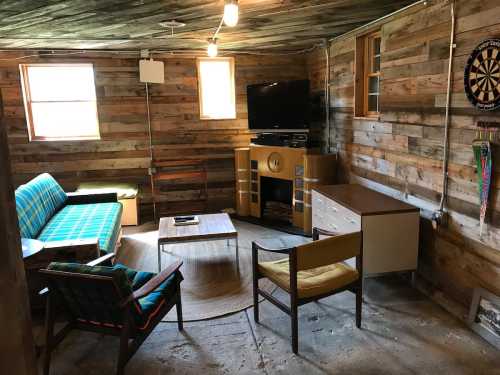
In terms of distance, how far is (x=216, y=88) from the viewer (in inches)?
235

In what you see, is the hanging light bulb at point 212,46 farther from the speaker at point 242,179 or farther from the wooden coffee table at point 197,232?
the wooden coffee table at point 197,232

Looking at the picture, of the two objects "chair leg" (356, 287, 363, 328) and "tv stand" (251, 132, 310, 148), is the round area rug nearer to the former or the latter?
"chair leg" (356, 287, 363, 328)

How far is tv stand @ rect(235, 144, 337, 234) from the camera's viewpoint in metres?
4.92

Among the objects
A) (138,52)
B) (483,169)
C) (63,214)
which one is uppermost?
(138,52)

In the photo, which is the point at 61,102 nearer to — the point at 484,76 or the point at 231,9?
the point at 231,9

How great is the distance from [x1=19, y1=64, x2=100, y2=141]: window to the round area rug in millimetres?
1638

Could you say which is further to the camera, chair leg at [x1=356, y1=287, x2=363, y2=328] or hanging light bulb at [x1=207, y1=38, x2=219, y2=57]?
hanging light bulb at [x1=207, y1=38, x2=219, y2=57]

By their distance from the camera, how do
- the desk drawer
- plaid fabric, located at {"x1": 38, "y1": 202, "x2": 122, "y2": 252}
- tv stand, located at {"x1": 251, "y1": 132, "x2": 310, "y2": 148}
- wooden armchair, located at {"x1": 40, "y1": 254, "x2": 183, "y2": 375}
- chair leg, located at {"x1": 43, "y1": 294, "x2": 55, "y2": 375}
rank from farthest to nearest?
1. tv stand, located at {"x1": 251, "y1": 132, "x2": 310, "y2": 148}
2. plaid fabric, located at {"x1": 38, "y1": 202, "x2": 122, "y2": 252}
3. the desk drawer
4. chair leg, located at {"x1": 43, "y1": 294, "x2": 55, "y2": 375}
5. wooden armchair, located at {"x1": 40, "y1": 254, "x2": 183, "y2": 375}

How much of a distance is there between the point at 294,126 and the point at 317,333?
2.97 metres

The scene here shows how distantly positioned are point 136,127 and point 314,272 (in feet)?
12.4

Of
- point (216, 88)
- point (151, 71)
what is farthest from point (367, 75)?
point (151, 71)

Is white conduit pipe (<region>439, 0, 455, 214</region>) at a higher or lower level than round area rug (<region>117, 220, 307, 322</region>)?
higher

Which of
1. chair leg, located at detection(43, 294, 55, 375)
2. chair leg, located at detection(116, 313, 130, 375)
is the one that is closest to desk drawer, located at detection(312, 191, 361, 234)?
chair leg, located at detection(116, 313, 130, 375)

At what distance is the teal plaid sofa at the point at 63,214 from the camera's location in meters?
3.60
